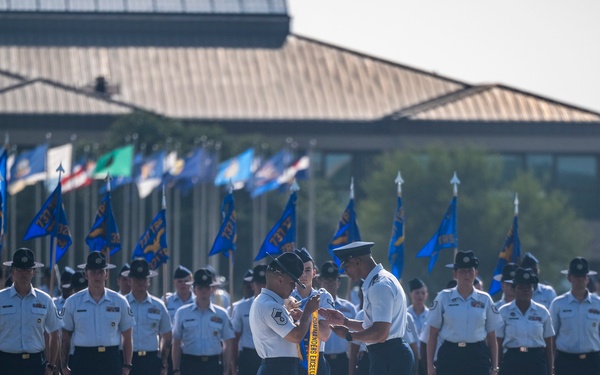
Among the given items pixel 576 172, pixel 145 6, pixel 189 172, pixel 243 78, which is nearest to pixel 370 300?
pixel 189 172

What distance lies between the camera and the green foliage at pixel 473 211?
188 feet

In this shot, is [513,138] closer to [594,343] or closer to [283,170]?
[283,170]

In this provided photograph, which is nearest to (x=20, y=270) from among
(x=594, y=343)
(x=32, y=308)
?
(x=32, y=308)

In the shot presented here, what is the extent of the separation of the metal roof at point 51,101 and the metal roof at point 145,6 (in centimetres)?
870

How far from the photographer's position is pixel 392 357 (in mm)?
13961

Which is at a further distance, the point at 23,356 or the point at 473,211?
the point at 473,211

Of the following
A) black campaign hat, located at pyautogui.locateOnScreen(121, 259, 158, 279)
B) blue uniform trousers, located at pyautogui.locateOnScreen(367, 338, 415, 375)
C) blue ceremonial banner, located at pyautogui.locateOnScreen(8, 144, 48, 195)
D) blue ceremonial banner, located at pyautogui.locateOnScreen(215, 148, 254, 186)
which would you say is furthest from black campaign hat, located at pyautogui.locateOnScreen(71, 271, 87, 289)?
blue ceremonial banner, located at pyautogui.locateOnScreen(215, 148, 254, 186)

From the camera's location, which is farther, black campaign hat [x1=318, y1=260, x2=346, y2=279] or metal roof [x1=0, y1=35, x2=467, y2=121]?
metal roof [x1=0, y1=35, x2=467, y2=121]

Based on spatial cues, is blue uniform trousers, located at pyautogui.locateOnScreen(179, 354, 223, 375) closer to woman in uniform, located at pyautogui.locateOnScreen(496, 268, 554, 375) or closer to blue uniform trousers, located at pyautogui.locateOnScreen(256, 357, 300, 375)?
woman in uniform, located at pyautogui.locateOnScreen(496, 268, 554, 375)

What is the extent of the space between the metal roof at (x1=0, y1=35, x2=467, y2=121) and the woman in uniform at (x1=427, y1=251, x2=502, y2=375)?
51260 millimetres

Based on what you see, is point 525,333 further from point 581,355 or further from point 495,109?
point 495,109

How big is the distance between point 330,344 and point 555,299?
3000 millimetres

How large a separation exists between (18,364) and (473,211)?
42.7 metres

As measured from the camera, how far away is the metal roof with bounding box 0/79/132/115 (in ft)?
215
